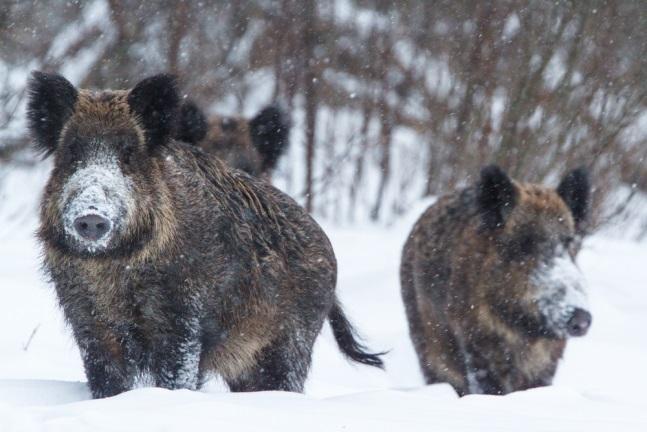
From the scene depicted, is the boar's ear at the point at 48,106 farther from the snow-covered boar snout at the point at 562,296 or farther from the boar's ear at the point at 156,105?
the snow-covered boar snout at the point at 562,296

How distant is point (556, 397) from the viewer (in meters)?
4.35

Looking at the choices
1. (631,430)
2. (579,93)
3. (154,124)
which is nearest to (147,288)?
(154,124)

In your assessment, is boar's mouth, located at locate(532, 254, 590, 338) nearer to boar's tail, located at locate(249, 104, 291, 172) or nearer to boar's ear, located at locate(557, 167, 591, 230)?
boar's ear, located at locate(557, 167, 591, 230)

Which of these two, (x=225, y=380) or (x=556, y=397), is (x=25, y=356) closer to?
(x=225, y=380)

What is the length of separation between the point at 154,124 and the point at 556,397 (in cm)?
198

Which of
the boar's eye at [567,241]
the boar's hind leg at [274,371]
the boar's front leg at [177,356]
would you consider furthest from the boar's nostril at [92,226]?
the boar's eye at [567,241]

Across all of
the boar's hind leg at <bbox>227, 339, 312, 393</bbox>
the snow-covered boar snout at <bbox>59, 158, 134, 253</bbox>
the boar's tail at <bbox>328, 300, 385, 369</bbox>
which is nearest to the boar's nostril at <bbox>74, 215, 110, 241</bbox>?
the snow-covered boar snout at <bbox>59, 158, 134, 253</bbox>

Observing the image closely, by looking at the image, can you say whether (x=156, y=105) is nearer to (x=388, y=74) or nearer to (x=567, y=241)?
(x=567, y=241)

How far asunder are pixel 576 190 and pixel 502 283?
71 cm

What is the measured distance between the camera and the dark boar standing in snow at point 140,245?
4.61 meters

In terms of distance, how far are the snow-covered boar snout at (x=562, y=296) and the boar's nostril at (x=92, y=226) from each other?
2.72m

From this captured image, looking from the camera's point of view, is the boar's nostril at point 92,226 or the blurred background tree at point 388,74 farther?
the blurred background tree at point 388,74

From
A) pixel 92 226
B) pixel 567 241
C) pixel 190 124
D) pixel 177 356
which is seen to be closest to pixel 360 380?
pixel 567 241

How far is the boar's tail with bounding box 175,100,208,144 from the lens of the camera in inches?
216
